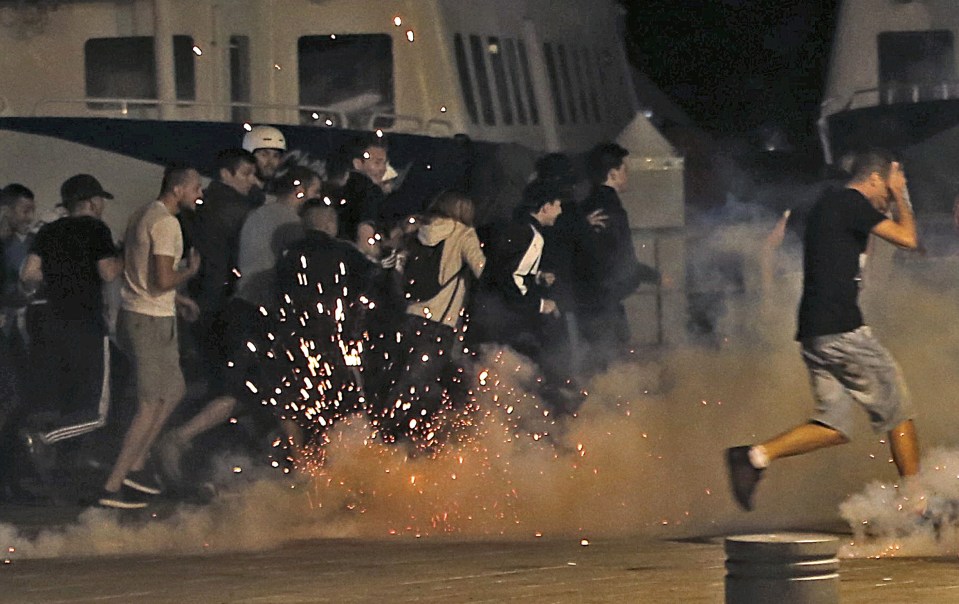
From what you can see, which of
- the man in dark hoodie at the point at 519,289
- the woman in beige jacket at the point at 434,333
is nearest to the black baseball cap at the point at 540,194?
the man in dark hoodie at the point at 519,289

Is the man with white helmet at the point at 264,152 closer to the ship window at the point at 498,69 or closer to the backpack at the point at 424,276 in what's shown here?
the backpack at the point at 424,276

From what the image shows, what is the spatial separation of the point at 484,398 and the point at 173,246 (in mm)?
1842

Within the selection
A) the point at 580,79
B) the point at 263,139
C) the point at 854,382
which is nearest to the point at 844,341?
the point at 854,382

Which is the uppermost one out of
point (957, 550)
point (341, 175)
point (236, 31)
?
point (236, 31)

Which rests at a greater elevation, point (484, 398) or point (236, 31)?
point (236, 31)

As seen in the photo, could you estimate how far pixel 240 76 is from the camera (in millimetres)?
13391

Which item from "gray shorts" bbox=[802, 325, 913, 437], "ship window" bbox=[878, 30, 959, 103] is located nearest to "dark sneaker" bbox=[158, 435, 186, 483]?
"gray shorts" bbox=[802, 325, 913, 437]

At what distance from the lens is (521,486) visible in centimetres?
1155

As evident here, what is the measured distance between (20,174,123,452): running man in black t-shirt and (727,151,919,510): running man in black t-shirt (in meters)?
3.56

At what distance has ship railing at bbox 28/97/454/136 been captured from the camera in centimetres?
1303

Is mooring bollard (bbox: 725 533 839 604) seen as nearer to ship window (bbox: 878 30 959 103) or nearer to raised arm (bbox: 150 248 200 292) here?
raised arm (bbox: 150 248 200 292)

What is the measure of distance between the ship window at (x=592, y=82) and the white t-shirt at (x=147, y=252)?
2992 mm

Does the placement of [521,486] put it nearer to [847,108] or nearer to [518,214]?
[518,214]

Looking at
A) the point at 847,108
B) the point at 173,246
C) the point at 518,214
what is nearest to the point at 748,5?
the point at 847,108
